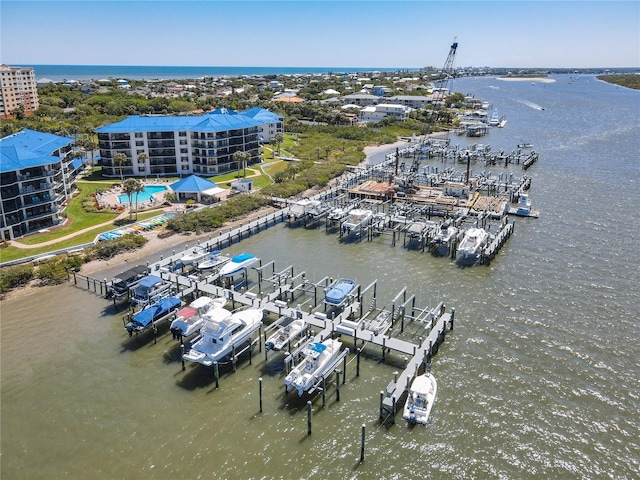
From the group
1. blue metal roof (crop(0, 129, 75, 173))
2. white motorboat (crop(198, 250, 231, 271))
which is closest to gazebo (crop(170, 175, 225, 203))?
blue metal roof (crop(0, 129, 75, 173))

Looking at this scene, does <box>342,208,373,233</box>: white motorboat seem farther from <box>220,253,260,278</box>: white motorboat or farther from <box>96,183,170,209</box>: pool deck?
<box>96,183,170,209</box>: pool deck

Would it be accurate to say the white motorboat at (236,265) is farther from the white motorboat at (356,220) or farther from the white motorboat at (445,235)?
the white motorboat at (445,235)

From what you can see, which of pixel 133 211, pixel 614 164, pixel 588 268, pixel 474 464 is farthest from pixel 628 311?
pixel 614 164

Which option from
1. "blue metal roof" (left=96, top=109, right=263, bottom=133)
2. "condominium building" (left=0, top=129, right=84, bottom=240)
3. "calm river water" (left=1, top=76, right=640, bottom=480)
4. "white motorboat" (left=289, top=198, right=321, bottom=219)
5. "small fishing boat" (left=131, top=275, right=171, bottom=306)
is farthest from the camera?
"blue metal roof" (left=96, top=109, right=263, bottom=133)

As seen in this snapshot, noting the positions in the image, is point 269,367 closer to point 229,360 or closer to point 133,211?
point 229,360

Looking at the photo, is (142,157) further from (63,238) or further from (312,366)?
(312,366)

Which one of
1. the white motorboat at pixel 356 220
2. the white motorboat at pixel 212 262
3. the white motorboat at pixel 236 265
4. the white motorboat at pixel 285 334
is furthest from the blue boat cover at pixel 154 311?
the white motorboat at pixel 356 220
